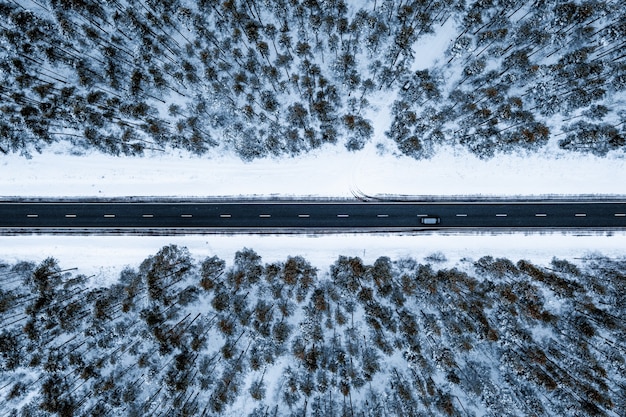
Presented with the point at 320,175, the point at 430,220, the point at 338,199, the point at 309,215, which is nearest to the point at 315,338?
the point at 309,215

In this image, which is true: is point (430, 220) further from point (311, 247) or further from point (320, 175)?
point (311, 247)

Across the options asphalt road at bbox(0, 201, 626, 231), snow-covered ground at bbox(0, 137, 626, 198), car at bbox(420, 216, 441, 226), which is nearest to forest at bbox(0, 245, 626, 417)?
car at bbox(420, 216, 441, 226)

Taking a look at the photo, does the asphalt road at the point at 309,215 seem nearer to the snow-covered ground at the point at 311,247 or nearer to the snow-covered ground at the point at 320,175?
the snow-covered ground at the point at 311,247

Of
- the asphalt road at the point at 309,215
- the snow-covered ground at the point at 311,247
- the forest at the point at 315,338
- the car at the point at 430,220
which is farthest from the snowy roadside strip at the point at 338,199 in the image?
the forest at the point at 315,338

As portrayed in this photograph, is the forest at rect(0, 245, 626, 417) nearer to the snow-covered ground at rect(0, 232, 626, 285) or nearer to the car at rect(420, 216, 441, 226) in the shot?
the snow-covered ground at rect(0, 232, 626, 285)

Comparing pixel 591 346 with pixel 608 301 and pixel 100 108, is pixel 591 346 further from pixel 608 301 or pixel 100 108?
pixel 100 108

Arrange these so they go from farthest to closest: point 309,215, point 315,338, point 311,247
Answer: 1. point 311,247
2. point 309,215
3. point 315,338

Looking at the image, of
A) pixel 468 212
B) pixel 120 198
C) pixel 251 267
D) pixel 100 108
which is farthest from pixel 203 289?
pixel 468 212
